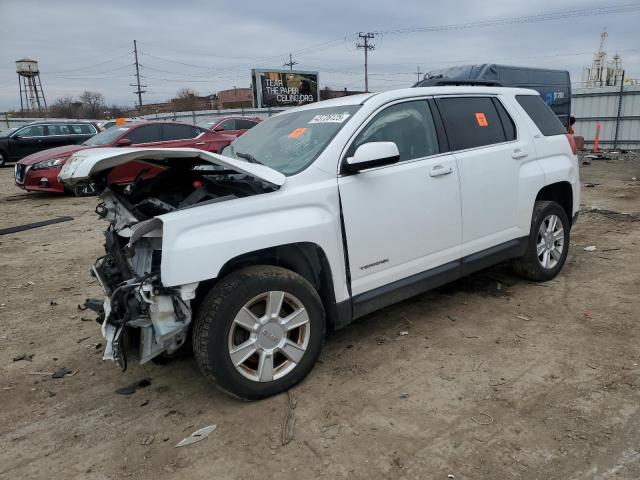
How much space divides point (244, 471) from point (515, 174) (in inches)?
130

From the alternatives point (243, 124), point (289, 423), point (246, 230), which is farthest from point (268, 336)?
point (243, 124)

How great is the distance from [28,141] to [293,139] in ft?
56.3

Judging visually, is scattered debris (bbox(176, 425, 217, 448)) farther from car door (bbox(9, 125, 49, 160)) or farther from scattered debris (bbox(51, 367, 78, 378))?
car door (bbox(9, 125, 49, 160))

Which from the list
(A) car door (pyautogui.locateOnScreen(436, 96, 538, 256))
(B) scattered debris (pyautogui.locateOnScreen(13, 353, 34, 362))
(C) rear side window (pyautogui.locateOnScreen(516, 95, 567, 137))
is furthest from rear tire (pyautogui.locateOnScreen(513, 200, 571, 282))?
(B) scattered debris (pyautogui.locateOnScreen(13, 353, 34, 362))

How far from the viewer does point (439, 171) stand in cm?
368

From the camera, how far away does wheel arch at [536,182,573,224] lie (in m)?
4.79

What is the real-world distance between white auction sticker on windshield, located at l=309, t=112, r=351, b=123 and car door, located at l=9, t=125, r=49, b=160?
16296 mm

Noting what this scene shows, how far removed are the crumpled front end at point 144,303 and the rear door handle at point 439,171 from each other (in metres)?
1.97

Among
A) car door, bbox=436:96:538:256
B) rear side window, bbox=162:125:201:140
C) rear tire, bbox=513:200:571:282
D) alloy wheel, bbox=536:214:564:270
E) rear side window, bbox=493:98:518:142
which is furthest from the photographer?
rear side window, bbox=162:125:201:140

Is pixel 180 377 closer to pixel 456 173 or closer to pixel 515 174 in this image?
pixel 456 173

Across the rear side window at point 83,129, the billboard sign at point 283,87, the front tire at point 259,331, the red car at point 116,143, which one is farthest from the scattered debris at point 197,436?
the billboard sign at point 283,87

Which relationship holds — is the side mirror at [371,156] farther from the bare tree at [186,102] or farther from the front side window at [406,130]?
the bare tree at [186,102]

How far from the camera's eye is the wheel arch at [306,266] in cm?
299

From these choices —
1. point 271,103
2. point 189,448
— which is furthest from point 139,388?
point 271,103
